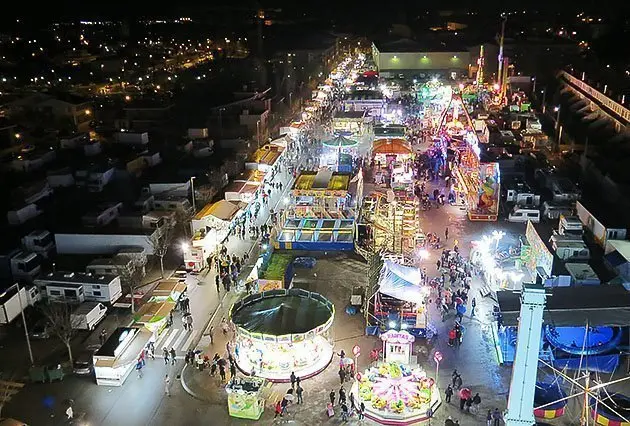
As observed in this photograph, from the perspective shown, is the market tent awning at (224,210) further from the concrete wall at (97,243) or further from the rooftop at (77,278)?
the rooftop at (77,278)

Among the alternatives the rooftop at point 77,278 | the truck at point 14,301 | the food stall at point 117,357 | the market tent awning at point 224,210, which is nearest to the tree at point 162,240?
the market tent awning at point 224,210

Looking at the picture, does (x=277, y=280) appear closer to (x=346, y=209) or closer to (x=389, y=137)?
(x=346, y=209)

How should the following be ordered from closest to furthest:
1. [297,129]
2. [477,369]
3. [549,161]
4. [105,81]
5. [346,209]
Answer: [477,369] → [346,209] → [549,161] → [297,129] → [105,81]

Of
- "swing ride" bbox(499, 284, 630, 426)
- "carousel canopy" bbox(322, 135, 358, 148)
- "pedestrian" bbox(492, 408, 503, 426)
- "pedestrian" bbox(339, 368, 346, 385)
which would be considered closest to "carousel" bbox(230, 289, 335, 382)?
"pedestrian" bbox(339, 368, 346, 385)

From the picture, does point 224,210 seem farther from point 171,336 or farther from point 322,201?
point 171,336

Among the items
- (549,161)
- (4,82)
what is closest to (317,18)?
(4,82)

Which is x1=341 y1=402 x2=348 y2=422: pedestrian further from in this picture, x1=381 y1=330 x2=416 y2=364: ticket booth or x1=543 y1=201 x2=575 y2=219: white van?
x1=543 y1=201 x2=575 y2=219: white van
